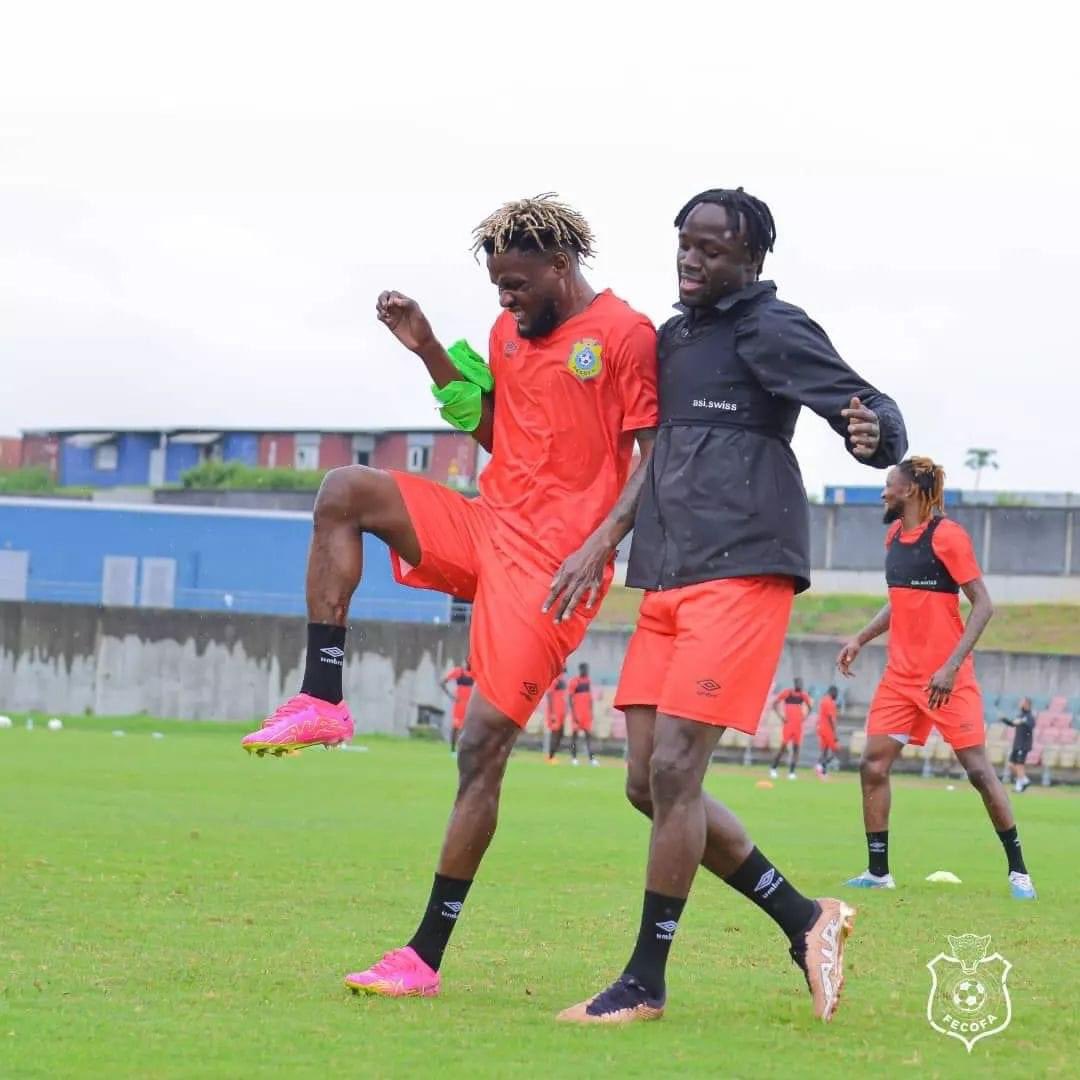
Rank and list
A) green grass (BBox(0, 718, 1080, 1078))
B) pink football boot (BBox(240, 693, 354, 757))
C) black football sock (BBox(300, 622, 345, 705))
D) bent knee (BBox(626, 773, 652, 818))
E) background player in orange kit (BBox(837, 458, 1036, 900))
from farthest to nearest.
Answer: background player in orange kit (BBox(837, 458, 1036, 900)) < bent knee (BBox(626, 773, 652, 818)) < black football sock (BBox(300, 622, 345, 705)) < pink football boot (BBox(240, 693, 354, 757)) < green grass (BBox(0, 718, 1080, 1078))

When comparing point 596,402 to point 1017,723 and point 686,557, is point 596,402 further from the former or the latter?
point 1017,723

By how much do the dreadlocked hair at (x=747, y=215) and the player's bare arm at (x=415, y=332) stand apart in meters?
1.00

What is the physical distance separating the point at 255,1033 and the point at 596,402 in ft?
8.71

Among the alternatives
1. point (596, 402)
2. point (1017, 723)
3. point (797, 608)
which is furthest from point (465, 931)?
point (797, 608)

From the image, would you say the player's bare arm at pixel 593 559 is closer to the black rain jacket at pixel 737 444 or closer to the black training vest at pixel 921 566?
the black rain jacket at pixel 737 444

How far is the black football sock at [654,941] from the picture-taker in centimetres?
670

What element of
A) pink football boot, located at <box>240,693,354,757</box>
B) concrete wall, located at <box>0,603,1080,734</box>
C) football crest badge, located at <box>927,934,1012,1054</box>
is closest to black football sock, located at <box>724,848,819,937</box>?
football crest badge, located at <box>927,934,1012,1054</box>

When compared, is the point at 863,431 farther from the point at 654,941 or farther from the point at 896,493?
A: the point at 896,493

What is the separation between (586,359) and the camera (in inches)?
289

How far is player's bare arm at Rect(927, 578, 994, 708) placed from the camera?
1192 cm

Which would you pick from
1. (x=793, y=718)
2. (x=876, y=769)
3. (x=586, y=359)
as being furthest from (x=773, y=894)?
(x=793, y=718)

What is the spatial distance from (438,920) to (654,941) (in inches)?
34.6

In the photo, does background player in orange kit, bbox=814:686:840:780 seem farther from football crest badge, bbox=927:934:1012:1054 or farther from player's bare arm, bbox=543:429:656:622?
player's bare arm, bbox=543:429:656:622

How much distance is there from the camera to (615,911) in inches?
398
